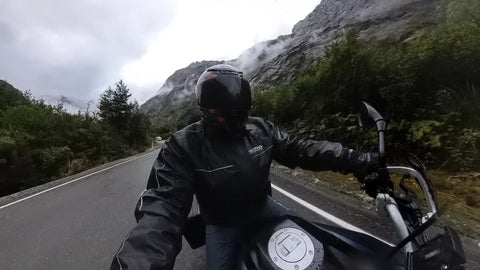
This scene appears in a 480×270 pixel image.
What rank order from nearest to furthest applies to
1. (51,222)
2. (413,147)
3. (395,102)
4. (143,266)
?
(143,266) → (51,222) → (413,147) → (395,102)

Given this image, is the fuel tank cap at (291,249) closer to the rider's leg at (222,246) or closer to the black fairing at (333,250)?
the black fairing at (333,250)

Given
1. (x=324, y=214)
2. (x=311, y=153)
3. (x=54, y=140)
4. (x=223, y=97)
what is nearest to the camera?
(x=223, y=97)

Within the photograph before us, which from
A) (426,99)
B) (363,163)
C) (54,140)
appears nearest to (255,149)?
(363,163)

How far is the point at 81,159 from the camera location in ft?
58.5

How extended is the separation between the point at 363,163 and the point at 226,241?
37.0 inches

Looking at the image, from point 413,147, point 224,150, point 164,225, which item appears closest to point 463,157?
point 413,147

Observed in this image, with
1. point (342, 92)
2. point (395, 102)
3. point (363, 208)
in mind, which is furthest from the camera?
point (342, 92)

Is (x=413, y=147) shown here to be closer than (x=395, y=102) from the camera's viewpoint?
Yes

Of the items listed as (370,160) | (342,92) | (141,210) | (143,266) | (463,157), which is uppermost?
(141,210)

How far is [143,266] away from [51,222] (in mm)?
5061

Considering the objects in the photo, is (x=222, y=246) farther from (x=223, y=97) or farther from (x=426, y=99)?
(x=426, y=99)

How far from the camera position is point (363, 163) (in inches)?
74.5

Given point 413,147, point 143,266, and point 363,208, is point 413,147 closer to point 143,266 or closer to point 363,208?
point 363,208

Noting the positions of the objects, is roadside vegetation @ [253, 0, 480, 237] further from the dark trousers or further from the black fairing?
the black fairing
